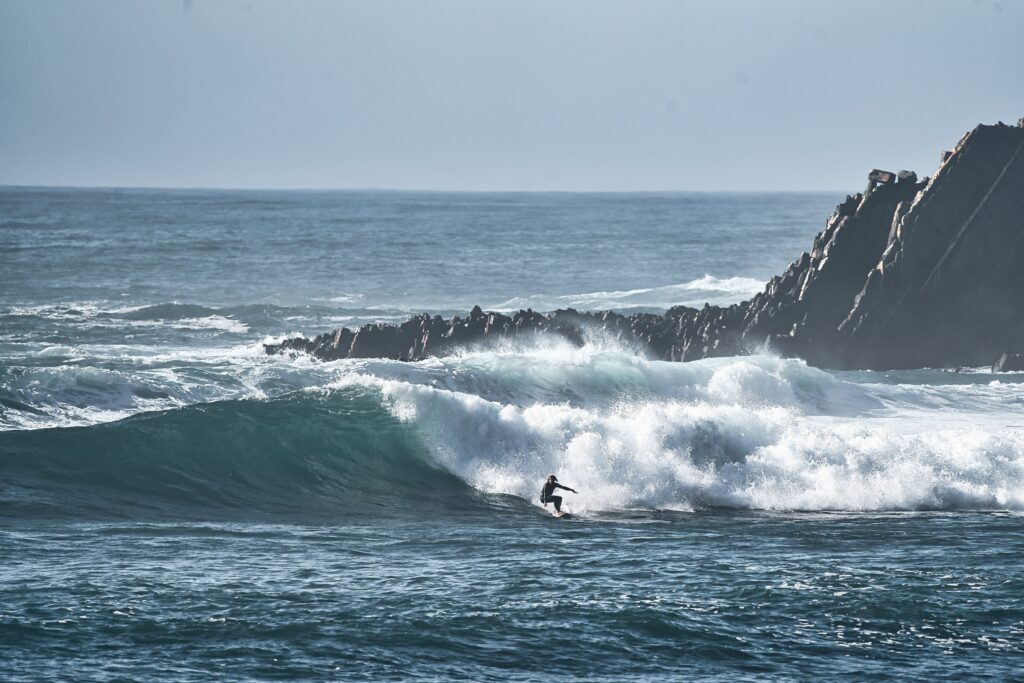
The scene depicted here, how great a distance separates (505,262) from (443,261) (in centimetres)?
416

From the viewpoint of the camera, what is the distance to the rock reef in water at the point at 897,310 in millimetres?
45938

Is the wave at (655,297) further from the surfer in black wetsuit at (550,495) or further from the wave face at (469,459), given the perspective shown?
the surfer in black wetsuit at (550,495)

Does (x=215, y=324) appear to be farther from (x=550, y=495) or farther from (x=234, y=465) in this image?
(x=550, y=495)

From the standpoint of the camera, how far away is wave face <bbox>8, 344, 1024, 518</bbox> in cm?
2869

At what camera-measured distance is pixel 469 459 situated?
3212 centimetres

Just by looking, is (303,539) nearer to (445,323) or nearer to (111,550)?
(111,550)

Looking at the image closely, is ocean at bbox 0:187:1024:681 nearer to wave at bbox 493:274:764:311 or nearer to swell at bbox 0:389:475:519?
swell at bbox 0:389:475:519

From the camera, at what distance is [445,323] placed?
46.1 meters

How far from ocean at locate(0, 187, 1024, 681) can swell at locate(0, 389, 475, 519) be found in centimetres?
9

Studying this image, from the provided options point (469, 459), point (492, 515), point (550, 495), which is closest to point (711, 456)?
point (550, 495)

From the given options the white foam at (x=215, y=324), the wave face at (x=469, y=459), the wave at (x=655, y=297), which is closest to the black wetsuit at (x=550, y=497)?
the wave face at (x=469, y=459)

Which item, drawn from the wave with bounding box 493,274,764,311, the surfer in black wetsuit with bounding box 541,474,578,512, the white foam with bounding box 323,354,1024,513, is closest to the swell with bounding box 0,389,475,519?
the white foam with bounding box 323,354,1024,513

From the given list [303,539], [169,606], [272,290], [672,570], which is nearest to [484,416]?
[303,539]

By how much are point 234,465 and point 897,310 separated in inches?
979
